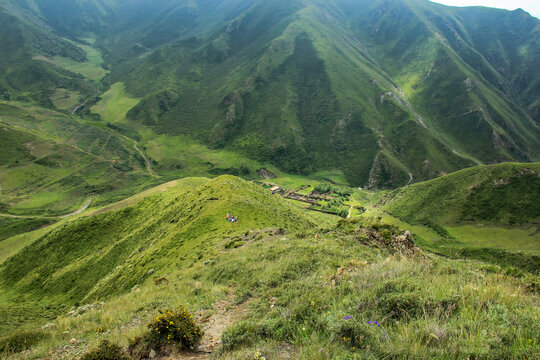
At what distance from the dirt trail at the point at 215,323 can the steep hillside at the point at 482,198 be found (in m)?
66.3

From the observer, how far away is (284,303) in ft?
29.5

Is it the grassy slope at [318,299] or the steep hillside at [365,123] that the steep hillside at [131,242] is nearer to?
the grassy slope at [318,299]

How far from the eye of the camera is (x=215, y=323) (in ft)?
30.4

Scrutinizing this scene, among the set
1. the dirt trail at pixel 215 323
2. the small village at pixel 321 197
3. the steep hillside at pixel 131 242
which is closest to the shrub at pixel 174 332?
the dirt trail at pixel 215 323

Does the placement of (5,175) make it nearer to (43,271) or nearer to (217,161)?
(217,161)

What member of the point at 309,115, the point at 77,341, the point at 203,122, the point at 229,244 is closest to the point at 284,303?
the point at 77,341

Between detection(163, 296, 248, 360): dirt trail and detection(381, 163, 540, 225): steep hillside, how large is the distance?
66331 mm

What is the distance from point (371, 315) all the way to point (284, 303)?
3264 mm

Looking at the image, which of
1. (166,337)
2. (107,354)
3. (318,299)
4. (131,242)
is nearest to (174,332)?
(166,337)

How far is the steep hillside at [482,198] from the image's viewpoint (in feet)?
177

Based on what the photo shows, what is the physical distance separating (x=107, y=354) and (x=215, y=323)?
3494 mm

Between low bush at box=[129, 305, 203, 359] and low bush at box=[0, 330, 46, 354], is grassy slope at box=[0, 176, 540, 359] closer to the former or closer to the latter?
low bush at box=[0, 330, 46, 354]

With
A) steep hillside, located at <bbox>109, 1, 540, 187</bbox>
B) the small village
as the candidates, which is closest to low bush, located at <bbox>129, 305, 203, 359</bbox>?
the small village

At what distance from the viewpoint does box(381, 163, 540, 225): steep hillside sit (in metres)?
53.9
